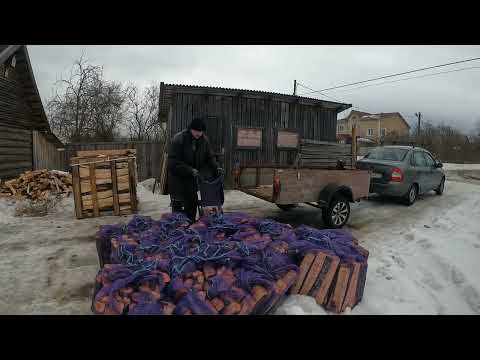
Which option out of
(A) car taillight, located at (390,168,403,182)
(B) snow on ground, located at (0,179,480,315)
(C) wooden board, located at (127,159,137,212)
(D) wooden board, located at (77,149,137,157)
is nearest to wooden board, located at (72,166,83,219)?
(B) snow on ground, located at (0,179,480,315)

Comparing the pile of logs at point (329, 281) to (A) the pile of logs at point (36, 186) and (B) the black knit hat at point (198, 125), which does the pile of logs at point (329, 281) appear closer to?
(B) the black knit hat at point (198, 125)

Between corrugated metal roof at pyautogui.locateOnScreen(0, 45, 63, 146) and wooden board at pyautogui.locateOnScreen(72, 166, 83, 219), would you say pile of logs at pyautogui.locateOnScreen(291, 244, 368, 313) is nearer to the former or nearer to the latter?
wooden board at pyautogui.locateOnScreen(72, 166, 83, 219)

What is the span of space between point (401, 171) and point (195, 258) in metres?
7.44

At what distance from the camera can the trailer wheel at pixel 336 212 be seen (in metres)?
6.33

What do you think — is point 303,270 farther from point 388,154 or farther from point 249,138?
point 249,138

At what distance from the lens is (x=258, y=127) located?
12359 mm

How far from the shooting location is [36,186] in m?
9.79

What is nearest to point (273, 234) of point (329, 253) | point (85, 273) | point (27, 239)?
point (329, 253)

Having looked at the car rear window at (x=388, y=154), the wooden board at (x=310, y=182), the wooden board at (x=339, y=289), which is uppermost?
the car rear window at (x=388, y=154)

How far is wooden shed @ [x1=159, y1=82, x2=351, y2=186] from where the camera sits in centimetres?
1129

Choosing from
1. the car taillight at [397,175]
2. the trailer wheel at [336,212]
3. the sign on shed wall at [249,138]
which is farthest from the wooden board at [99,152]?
the car taillight at [397,175]

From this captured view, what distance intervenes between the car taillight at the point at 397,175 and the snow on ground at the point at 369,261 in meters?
0.86

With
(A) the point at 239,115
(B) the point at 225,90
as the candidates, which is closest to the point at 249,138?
(A) the point at 239,115

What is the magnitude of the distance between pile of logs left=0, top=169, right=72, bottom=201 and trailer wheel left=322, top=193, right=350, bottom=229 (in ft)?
26.1
